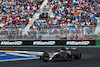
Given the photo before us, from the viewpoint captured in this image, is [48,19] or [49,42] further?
[48,19]

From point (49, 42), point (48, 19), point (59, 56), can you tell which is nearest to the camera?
point (59, 56)

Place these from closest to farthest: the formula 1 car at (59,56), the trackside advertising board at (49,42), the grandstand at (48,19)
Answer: the formula 1 car at (59,56) → the grandstand at (48,19) → the trackside advertising board at (49,42)

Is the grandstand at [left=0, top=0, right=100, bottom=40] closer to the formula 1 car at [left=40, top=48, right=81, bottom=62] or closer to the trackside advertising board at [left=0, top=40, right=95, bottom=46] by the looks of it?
the trackside advertising board at [left=0, top=40, right=95, bottom=46]

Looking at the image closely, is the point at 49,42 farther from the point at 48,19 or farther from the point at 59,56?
the point at 59,56

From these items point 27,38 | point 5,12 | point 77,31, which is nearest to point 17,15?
point 5,12

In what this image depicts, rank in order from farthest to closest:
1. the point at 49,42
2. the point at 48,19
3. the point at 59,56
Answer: the point at 48,19, the point at 49,42, the point at 59,56

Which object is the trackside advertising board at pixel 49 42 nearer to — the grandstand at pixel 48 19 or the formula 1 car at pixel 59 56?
the grandstand at pixel 48 19

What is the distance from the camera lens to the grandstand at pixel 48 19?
20.0 m

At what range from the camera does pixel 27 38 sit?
21234 millimetres

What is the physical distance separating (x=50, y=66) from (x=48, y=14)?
18.8 m

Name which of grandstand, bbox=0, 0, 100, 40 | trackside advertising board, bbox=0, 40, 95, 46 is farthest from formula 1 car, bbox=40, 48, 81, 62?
trackside advertising board, bbox=0, 40, 95, 46

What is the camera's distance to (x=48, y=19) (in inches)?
983

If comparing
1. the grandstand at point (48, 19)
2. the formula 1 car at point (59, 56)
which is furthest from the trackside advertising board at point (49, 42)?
the formula 1 car at point (59, 56)

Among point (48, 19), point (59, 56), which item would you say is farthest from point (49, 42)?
point (59, 56)
